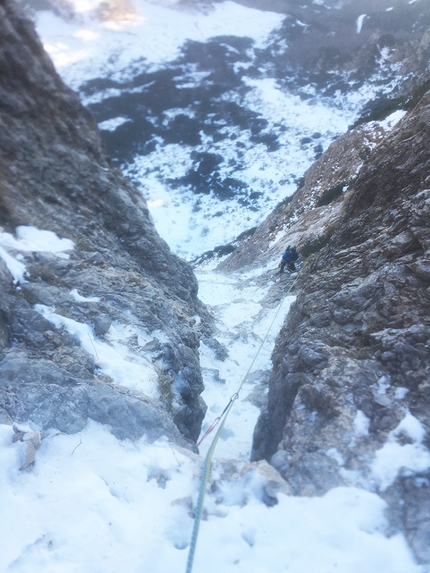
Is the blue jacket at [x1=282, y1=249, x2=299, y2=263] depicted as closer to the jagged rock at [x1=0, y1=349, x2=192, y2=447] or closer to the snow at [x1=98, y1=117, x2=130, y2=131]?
the jagged rock at [x1=0, y1=349, x2=192, y2=447]

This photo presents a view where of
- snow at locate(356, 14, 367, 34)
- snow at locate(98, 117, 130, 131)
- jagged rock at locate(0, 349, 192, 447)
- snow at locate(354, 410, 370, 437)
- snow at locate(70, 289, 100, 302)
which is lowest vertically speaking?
snow at locate(98, 117, 130, 131)

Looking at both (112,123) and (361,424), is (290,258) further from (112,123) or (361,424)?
(112,123)

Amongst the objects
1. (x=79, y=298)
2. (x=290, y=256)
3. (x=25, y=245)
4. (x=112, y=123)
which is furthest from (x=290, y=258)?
(x=112, y=123)

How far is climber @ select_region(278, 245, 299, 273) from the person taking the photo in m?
12.6

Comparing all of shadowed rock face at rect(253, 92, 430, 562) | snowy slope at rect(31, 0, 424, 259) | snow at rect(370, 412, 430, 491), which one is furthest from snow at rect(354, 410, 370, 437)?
snowy slope at rect(31, 0, 424, 259)

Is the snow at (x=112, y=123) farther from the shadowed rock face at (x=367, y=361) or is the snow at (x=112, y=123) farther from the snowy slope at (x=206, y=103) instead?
the shadowed rock face at (x=367, y=361)

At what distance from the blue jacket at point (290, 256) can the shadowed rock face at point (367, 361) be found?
5.86 meters

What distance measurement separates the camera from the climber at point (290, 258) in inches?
494

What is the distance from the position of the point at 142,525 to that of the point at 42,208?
6.52 metres

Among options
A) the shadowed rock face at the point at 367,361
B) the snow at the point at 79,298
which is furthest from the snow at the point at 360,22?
the snow at the point at 79,298

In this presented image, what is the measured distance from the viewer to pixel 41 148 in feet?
28.7

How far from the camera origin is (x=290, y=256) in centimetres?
1268

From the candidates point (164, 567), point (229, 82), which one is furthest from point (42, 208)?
point (229, 82)

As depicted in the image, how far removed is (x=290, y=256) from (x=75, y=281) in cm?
800
